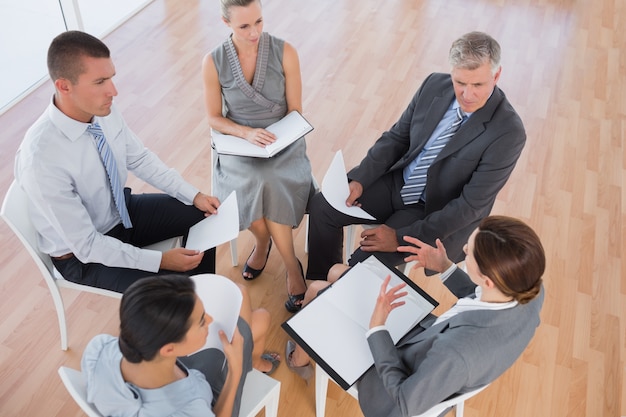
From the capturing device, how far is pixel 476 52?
2061mm

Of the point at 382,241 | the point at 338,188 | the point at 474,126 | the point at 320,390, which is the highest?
the point at 474,126

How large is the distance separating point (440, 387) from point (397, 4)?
4.46 meters

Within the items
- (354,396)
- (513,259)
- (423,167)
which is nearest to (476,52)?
(423,167)

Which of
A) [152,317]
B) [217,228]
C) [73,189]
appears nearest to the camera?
[152,317]

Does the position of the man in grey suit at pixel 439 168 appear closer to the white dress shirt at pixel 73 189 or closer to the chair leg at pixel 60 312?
the white dress shirt at pixel 73 189

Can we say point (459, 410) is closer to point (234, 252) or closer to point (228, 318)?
point (228, 318)

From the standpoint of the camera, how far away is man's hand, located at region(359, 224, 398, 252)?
2.36 metres

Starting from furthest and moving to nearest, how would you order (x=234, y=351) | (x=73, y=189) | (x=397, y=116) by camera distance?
1. (x=397, y=116)
2. (x=73, y=189)
3. (x=234, y=351)

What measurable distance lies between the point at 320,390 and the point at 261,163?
1.05 m

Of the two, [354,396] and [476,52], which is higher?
[476,52]

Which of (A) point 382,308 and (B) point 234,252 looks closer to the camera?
(A) point 382,308

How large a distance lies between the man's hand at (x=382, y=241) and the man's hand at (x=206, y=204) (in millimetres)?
675

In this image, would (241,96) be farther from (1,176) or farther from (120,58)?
(120,58)

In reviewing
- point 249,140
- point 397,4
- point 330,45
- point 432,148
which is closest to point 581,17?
point 397,4
